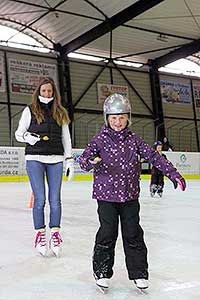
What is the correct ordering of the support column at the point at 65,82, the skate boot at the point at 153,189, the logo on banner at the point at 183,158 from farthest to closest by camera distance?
the support column at the point at 65,82
the logo on banner at the point at 183,158
the skate boot at the point at 153,189

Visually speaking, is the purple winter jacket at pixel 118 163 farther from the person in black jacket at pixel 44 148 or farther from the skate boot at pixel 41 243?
the skate boot at pixel 41 243

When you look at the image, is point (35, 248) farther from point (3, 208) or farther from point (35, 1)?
point (35, 1)

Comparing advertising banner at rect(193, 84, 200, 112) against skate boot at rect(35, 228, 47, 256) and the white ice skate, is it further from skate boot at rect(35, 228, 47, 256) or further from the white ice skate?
the white ice skate

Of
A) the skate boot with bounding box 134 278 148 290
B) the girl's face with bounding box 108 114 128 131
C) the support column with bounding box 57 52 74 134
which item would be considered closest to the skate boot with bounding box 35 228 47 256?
the skate boot with bounding box 134 278 148 290

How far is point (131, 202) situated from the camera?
8.58 feet

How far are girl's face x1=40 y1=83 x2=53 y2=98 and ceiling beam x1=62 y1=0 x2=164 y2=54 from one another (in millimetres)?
12997

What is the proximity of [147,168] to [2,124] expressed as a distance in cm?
637

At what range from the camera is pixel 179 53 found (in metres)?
22.2

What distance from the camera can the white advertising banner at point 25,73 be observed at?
20.2 metres

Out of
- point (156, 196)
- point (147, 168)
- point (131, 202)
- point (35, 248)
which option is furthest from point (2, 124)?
point (131, 202)

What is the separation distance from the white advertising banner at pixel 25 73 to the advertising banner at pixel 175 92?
620cm

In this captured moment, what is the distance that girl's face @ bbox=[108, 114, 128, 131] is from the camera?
2.62 m

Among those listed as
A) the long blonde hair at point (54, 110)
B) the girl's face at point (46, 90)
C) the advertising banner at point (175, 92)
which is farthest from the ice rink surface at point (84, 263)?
the advertising banner at point (175, 92)

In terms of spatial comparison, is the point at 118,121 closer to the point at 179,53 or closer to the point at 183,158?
the point at 183,158
